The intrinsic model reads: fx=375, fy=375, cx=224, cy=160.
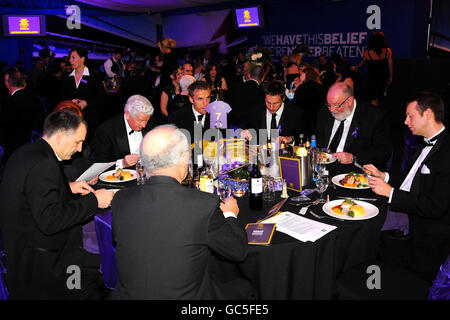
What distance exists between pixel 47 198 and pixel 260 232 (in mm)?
1118

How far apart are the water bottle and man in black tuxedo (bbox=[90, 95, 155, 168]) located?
243cm

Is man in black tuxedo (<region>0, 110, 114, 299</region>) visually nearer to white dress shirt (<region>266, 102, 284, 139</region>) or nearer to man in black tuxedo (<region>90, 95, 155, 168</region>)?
man in black tuxedo (<region>90, 95, 155, 168</region>)

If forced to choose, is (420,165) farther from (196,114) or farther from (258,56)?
(258,56)

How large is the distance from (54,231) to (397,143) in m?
6.55

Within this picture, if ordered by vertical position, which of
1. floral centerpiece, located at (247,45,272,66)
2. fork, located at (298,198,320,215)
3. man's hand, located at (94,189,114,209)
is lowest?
fork, located at (298,198,320,215)

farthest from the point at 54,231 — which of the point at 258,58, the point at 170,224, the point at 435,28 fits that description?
the point at 435,28

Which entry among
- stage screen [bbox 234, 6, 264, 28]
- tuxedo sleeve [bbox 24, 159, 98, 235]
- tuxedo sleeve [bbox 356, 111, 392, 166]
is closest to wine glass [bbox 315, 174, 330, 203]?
tuxedo sleeve [bbox 356, 111, 392, 166]

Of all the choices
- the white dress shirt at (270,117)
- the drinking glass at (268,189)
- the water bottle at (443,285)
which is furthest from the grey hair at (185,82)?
the water bottle at (443,285)

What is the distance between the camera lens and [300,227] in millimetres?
2088

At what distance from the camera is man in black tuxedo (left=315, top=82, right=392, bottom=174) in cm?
334

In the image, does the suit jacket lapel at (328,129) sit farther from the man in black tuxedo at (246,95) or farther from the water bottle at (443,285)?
the water bottle at (443,285)

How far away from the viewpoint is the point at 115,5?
41.6ft

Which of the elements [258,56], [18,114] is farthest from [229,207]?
[258,56]
